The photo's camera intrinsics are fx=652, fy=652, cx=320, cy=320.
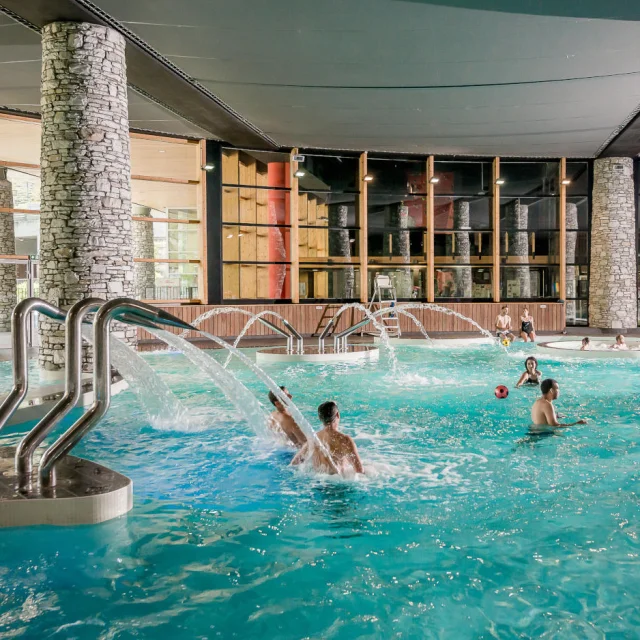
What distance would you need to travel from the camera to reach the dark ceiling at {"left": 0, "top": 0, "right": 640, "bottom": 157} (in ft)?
30.3

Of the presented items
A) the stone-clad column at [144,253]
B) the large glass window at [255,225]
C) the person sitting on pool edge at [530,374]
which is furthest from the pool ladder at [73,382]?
the large glass window at [255,225]

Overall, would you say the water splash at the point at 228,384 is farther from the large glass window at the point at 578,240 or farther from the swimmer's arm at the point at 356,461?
the large glass window at the point at 578,240

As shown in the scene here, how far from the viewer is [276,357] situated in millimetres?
11797

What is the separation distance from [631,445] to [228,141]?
13991mm

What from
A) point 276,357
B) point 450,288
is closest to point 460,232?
point 450,288

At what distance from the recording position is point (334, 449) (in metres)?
4.61

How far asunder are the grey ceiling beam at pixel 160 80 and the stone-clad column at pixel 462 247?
19.5 feet

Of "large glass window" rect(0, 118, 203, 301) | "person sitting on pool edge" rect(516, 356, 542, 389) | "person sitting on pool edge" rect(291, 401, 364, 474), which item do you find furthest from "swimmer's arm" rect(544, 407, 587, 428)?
"large glass window" rect(0, 118, 203, 301)

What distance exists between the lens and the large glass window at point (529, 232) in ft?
65.2

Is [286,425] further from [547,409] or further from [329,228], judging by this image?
[329,228]

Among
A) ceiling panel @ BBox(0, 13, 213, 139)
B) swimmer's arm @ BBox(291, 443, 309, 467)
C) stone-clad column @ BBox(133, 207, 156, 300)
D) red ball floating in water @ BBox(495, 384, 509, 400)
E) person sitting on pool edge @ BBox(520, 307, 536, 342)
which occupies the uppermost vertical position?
ceiling panel @ BBox(0, 13, 213, 139)

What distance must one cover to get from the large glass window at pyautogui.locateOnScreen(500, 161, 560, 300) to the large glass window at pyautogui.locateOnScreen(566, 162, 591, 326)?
57 cm

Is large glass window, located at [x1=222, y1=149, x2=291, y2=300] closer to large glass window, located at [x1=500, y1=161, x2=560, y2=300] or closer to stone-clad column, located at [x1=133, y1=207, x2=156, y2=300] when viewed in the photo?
Result: stone-clad column, located at [x1=133, y1=207, x2=156, y2=300]

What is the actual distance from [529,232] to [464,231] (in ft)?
6.55
